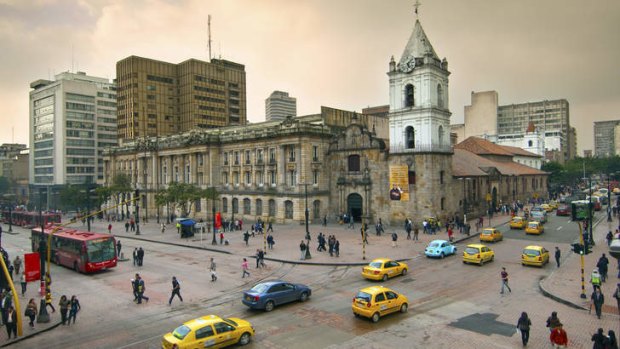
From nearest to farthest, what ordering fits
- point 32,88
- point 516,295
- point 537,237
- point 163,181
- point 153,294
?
point 516,295, point 153,294, point 537,237, point 163,181, point 32,88

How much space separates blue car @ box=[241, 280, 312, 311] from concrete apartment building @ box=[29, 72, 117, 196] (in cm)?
10851

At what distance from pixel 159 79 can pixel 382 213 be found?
291 feet

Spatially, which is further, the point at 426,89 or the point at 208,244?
the point at 426,89

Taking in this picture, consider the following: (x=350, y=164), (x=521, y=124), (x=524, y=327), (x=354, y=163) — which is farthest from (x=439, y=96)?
(x=521, y=124)

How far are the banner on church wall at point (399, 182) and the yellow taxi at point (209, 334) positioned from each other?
35.9m

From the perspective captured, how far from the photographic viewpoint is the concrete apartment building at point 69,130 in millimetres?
115250

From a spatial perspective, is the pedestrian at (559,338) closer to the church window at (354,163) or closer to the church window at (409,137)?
the church window at (409,137)

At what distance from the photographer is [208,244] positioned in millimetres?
42938

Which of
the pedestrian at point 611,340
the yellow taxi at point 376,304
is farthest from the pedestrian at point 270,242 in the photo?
the pedestrian at point 611,340

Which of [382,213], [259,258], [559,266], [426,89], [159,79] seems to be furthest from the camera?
[159,79]

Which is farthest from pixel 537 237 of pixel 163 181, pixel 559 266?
pixel 163 181

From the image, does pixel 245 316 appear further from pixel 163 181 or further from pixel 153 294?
pixel 163 181

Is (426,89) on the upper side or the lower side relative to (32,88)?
lower

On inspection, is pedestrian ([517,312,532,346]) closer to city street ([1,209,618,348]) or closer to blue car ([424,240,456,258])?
city street ([1,209,618,348])
